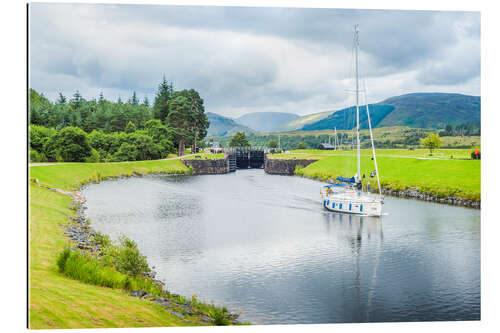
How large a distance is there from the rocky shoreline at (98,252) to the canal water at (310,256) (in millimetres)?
392

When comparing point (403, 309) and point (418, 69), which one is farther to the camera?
point (418, 69)

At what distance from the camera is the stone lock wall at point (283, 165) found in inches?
1758

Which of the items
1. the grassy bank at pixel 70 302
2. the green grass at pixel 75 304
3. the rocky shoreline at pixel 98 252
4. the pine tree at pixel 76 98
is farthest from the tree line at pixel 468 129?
the pine tree at pixel 76 98

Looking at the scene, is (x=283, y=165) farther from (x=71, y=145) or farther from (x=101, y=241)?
(x=101, y=241)

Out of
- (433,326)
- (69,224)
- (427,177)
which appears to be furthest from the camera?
(427,177)

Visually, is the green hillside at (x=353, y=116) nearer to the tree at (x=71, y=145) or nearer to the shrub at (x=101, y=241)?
the shrub at (x=101, y=241)

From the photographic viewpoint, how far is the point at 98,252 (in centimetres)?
1133

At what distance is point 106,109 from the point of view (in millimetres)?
39875

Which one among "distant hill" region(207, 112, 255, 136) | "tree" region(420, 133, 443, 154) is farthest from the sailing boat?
"tree" region(420, 133, 443, 154)

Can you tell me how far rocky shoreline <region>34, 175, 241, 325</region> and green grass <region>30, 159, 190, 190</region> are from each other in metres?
1.86

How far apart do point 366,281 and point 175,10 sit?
321 inches

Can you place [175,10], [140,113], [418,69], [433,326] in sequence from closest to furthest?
[433,326]
[175,10]
[418,69]
[140,113]

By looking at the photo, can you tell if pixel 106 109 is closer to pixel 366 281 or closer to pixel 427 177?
pixel 427 177

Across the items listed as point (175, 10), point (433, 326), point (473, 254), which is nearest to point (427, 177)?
point (473, 254)
